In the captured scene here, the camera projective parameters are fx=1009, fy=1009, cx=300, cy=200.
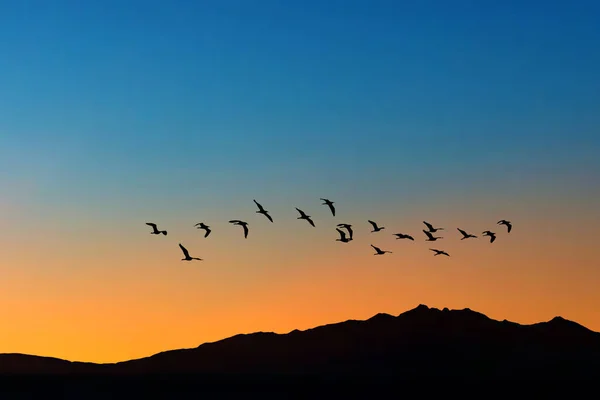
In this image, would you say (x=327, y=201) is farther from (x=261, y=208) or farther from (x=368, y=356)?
(x=368, y=356)

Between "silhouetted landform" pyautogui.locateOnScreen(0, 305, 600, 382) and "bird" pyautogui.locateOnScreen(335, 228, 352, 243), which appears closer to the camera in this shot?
"bird" pyautogui.locateOnScreen(335, 228, 352, 243)

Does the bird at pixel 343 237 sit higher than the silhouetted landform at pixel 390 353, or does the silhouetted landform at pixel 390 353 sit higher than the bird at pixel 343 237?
the silhouetted landform at pixel 390 353

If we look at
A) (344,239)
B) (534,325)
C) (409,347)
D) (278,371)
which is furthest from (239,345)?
(344,239)

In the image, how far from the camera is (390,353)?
184125mm

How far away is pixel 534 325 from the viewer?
19512 centimetres

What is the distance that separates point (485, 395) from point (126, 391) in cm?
4434

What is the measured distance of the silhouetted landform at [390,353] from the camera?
173 m

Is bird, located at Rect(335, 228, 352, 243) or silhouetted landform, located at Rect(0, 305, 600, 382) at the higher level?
silhouetted landform, located at Rect(0, 305, 600, 382)

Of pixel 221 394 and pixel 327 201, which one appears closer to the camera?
pixel 327 201

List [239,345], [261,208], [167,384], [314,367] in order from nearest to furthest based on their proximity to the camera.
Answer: [261,208] < [167,384] < [314,367] < [239,345]

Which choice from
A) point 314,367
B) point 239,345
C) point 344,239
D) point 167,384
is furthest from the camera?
point 239,345

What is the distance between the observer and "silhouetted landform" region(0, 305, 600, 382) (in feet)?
566

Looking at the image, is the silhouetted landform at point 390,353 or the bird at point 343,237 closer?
the bird at point 343,237

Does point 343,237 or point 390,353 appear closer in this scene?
point 343,237
